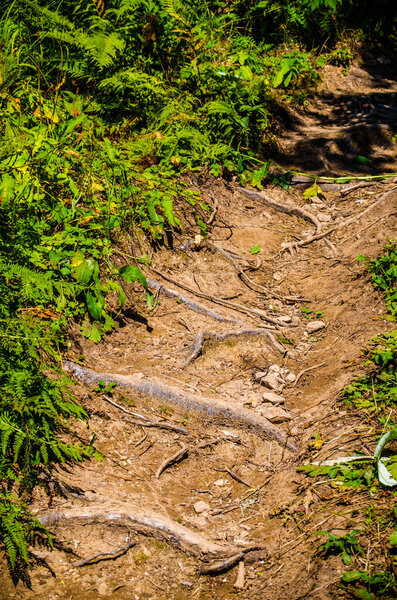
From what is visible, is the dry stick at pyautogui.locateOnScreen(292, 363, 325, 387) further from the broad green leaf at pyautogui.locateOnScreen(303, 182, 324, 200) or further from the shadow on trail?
the shadow on trail

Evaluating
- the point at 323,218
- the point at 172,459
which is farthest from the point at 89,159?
the point at 323,218

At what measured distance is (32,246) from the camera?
3.63 metres

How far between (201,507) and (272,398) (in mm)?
1100

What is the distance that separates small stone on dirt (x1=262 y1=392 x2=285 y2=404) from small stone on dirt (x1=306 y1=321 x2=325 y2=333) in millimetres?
991

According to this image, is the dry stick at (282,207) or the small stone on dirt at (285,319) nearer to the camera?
the small stone on dirt at (285,319)

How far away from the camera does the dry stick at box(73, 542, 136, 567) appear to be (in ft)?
8.18

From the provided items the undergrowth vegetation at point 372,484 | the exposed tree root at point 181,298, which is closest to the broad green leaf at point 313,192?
the exposed tree root at point 181,298

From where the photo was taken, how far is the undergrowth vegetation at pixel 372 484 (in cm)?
204

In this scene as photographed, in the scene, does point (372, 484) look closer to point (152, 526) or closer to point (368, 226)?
point (152, 526)

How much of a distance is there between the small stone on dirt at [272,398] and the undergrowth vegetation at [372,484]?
Result: 0.57m

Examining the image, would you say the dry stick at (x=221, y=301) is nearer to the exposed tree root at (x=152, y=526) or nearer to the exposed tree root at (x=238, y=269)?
the exposed tree root at (x=238, y=269)

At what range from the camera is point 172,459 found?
3.23 m

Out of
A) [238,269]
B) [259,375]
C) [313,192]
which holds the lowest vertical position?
[259,375]

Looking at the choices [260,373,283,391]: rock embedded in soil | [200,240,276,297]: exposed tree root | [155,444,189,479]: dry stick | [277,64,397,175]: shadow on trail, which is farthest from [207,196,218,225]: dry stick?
[155,444,189,479]: dry stick
